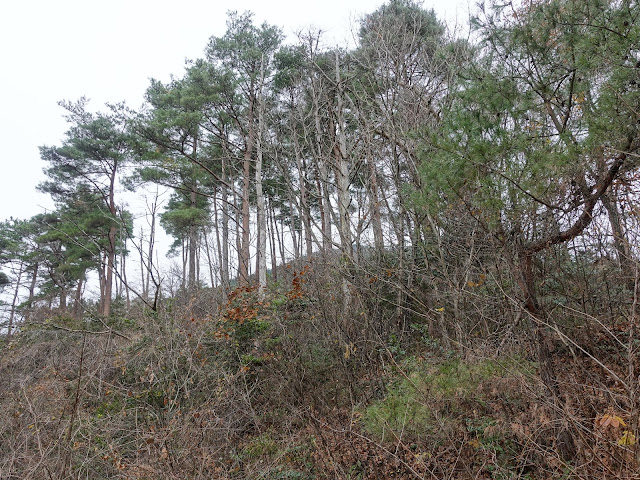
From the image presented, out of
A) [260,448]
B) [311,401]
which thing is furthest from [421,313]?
[260,448]

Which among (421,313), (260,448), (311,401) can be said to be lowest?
(260,448)

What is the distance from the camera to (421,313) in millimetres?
7059

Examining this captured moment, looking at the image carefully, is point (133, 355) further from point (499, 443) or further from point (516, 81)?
point (516, 81)

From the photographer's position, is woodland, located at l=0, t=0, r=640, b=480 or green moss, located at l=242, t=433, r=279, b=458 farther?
green moss, located at l=242, t=433, r=279, b=458

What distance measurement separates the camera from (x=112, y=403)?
612 cm

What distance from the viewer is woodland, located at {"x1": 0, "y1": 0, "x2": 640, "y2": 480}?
317 cm

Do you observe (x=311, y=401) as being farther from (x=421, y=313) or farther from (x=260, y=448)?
(x=421, y=313)

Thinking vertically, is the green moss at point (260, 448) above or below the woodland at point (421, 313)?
below

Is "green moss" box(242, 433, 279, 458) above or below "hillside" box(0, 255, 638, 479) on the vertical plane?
below

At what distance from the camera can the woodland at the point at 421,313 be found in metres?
3.17

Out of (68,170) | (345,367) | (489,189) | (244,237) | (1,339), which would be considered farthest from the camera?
(68,170)

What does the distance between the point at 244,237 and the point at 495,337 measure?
685cm

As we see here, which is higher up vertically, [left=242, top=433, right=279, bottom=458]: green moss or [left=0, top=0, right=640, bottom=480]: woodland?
[left=0, top=0, right=640, bottom=480]: woodland

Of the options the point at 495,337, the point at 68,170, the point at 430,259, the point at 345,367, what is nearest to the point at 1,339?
the point at 68,170
